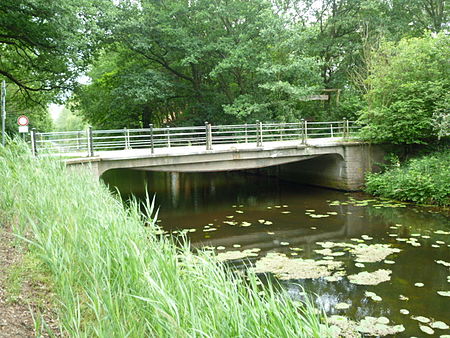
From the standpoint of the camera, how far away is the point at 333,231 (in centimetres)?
998

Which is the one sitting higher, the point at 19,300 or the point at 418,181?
the point at 19,300

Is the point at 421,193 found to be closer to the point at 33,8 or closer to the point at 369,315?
the point at 369,315

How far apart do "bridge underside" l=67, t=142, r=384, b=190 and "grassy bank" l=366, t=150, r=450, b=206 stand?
3.50ft

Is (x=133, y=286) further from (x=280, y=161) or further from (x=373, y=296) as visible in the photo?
(x=280, y=161)

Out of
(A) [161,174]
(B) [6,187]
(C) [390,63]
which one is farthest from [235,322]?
(A) [161,174]

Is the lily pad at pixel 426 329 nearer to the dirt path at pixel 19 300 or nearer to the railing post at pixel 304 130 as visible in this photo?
the dirt path at pixel 19 300

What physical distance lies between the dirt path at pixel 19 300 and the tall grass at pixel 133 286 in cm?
19

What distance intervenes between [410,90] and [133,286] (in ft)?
46.4

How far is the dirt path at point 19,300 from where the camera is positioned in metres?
2.86

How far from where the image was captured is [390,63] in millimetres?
15242

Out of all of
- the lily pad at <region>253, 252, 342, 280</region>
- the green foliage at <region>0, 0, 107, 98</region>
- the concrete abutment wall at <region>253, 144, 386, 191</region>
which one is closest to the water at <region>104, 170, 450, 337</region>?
the lily pad at <region>253, 252, 342, 280</region>

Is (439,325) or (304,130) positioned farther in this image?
(304,130)

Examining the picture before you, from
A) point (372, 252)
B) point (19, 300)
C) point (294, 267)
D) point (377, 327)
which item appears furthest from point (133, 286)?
point (372, 252)

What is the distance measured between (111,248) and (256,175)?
20.5 meters
